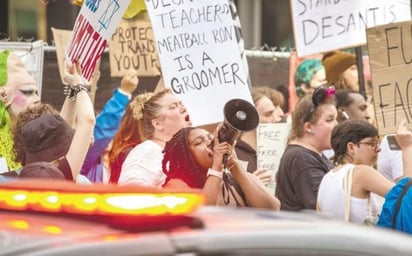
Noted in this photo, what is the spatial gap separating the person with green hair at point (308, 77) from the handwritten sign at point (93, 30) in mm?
2757

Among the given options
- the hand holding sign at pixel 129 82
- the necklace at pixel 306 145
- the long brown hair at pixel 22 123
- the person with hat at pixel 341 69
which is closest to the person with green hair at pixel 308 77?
the person with hat at pixel 341 69

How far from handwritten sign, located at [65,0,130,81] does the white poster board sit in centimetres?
57

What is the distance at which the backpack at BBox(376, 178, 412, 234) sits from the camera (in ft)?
19.4

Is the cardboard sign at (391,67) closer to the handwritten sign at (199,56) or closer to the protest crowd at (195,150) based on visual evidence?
the protest crowd at (195,150)

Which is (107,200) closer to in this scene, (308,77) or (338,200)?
(338,200)

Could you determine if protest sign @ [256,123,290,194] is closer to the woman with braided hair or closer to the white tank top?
the white tank top

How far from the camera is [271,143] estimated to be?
892cm

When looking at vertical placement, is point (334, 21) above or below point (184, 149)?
above

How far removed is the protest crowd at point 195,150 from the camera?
19.9 feet

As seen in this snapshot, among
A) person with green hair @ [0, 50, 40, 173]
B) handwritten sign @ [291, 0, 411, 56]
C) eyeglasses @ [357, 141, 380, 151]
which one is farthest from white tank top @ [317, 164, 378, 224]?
handwritten sign @ [291, 0, 411, 56]

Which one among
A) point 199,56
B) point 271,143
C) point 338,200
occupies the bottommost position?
point 338,200

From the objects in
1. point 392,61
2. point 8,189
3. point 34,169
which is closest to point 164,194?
point 8,189

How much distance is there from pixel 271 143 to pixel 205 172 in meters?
2.58

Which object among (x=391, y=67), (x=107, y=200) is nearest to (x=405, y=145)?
(x=391, y=67)
